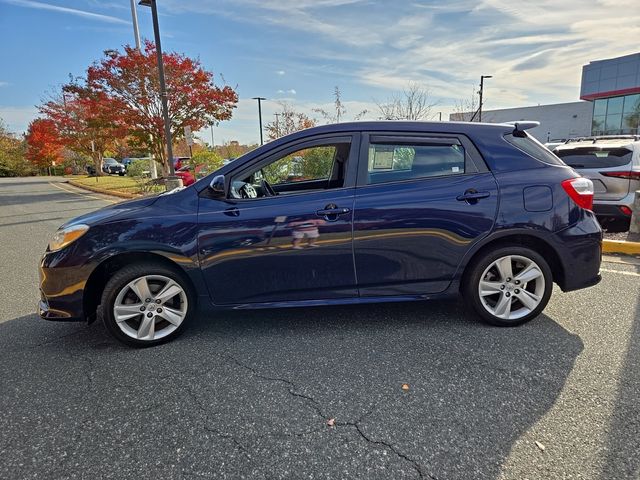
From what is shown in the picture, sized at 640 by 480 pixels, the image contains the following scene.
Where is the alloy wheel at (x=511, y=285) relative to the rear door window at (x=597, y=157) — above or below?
below

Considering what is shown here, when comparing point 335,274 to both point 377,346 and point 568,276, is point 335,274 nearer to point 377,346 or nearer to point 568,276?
point 377,346

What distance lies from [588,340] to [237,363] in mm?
2720

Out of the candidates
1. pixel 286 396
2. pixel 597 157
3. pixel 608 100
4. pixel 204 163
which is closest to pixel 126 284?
pixel 286 396

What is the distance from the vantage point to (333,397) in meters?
2.46

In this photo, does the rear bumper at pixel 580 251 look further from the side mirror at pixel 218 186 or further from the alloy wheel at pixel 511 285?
the side mirror at pixel 218 186

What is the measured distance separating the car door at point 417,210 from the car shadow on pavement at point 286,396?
1.64 ft

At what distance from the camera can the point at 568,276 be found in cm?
329

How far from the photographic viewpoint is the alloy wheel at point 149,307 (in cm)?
305

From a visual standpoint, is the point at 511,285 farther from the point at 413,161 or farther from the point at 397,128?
the point at 397,128

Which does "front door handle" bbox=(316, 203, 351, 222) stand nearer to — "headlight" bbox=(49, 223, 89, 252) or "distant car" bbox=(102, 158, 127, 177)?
"headlight" bbox=(49, 223, 89, 252)

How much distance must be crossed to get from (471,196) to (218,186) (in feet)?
6.57

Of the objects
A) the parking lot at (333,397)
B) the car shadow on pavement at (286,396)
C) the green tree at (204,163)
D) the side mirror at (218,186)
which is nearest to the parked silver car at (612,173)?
the parking lot at (333,397)

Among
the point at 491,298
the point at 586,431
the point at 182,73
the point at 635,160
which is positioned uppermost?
the point at 182,73

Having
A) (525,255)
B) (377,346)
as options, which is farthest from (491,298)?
(377,346)
